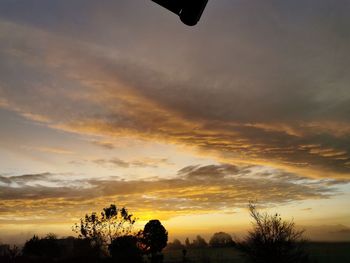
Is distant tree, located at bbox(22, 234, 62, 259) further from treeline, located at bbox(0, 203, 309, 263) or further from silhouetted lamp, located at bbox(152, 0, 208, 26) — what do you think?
silhouetted lamp, located at bbox(152, 0, 208, 26)

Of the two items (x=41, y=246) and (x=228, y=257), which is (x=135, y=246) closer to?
(x=41, y=246)

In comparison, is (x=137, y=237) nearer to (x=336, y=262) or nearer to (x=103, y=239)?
(x=103, y=239)

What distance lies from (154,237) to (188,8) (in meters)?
63.9

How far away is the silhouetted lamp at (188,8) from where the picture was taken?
209cm

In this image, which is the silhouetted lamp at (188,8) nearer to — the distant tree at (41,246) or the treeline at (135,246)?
the treeline at (135,246)

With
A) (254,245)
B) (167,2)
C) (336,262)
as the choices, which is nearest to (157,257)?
(254,245)

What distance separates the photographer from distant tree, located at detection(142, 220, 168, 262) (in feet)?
203

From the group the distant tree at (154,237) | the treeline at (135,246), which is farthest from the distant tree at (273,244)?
the distant tree at (154,237)

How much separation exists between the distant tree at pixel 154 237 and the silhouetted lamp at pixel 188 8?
63000mm

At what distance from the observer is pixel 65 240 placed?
346ft

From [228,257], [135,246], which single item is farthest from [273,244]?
[228,257]

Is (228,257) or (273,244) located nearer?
(273,244)

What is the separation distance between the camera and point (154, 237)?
62656 millimetres

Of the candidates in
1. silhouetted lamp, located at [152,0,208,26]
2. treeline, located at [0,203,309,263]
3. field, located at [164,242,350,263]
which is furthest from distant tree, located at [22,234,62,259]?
silhouetted lamp, located at [152,0,208,26]
